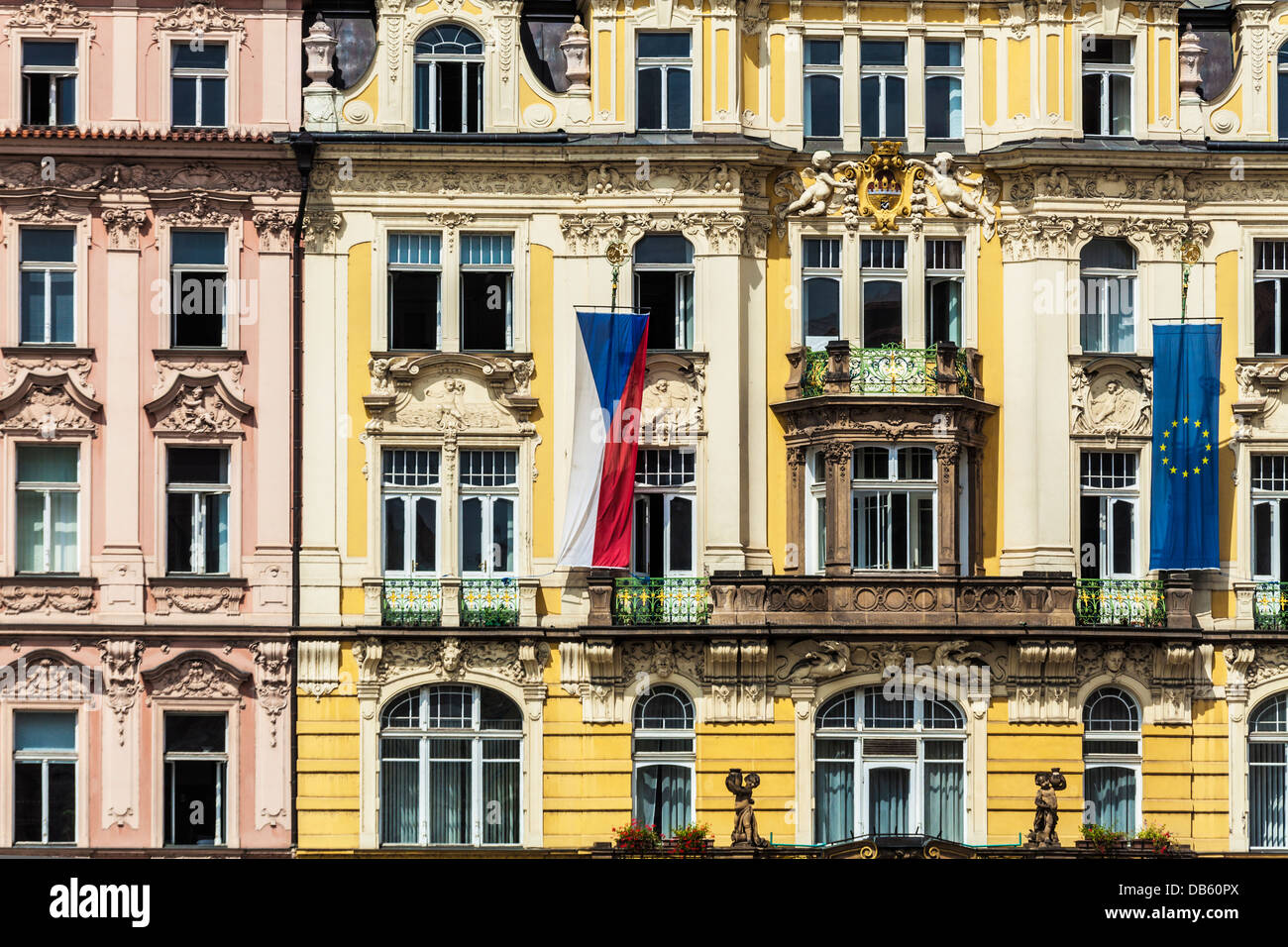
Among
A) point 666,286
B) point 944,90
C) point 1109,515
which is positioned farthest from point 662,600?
point 944,90

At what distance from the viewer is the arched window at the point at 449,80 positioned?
47375mm

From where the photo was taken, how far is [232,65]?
47094 millimetres

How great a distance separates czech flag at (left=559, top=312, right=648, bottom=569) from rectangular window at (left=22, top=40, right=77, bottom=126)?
1098 cm

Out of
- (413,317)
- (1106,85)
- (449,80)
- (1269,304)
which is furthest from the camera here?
(1106,85)

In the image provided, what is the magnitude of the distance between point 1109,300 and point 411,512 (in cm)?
1439

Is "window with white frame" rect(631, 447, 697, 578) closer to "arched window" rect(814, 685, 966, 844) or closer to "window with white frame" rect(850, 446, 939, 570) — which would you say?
"window with white frame" rect(850, 446, 939, 570)

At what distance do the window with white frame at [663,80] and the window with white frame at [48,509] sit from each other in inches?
512

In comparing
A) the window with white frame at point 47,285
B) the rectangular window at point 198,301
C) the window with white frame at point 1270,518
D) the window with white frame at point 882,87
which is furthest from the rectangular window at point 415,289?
the window with white frame at point 1270,518

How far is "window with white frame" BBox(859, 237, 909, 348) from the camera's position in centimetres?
4731

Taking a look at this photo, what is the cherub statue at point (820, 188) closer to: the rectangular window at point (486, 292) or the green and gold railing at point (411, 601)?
the rectangular window at point (486, 292)

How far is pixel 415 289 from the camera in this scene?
4700 cm

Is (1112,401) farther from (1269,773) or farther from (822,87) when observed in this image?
(822,87)

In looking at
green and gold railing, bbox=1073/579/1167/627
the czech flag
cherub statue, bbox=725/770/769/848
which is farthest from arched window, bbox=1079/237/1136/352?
cherub statue, bbox=725/770/769/848

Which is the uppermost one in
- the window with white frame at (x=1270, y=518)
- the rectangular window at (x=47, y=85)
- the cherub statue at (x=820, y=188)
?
the rectangular window at (x=47, y=85)
